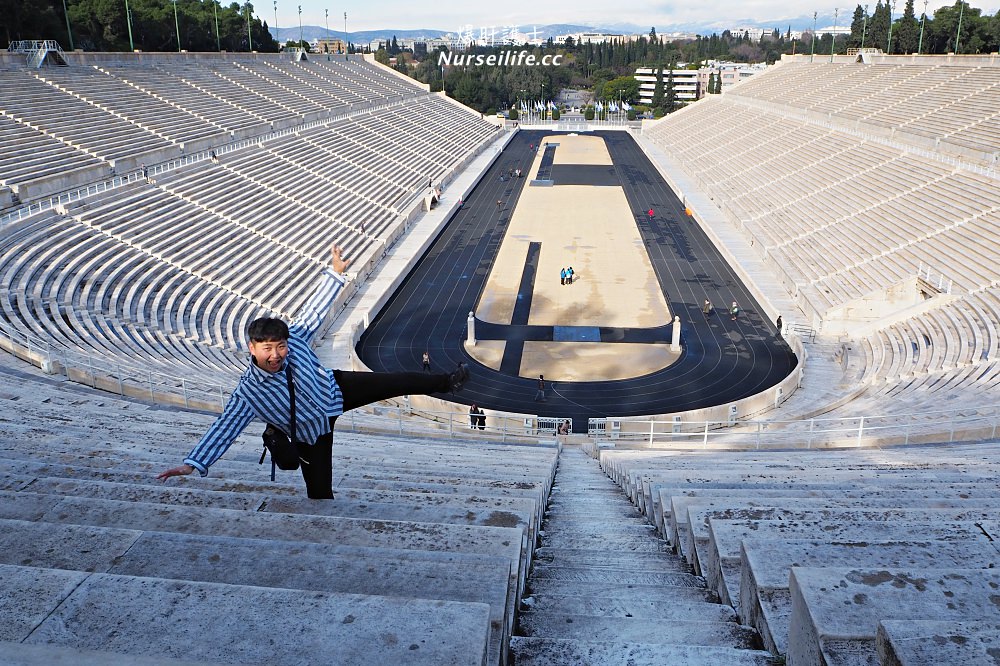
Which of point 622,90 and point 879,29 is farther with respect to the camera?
point 622,90

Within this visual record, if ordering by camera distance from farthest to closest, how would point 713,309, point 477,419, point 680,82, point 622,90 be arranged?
1. point 680,82
2. point 622,90
3. point 713,309
4. point 477,419

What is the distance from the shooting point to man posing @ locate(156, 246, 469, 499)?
3.90m

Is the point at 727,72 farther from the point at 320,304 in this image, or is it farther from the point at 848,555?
the point at 848,555

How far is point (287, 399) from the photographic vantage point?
4.00 meters

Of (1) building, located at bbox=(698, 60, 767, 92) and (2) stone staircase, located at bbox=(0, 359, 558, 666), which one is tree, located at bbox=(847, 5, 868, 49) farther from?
(2) stone staircase, located at bbox=(0, 359, 558, 666)

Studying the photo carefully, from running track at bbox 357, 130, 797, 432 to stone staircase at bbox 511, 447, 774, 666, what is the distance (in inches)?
440

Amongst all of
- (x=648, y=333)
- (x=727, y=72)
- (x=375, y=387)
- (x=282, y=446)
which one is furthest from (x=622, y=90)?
(x=282, y=446)

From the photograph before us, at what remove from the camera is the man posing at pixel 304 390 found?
3.90 meters

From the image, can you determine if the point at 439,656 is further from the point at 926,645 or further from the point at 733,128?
the point at 733,128

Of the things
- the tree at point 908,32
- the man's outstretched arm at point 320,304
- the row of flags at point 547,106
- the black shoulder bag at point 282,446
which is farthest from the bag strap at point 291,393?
the row of flags at point 547,106

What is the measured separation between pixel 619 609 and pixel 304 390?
1.89m

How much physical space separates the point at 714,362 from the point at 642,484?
13049 millimetres

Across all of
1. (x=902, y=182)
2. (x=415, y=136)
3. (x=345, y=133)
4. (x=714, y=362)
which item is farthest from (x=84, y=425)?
(x=415, y=136)

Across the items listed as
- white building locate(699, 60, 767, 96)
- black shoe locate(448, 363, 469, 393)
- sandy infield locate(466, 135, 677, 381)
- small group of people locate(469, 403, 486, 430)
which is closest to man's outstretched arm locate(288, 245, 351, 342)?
black shoe locate(448, 363, 469, 393)
